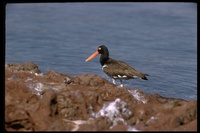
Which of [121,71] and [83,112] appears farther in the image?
[121,71]

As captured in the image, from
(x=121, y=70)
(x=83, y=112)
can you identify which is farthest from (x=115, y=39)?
(x=83, y=112)

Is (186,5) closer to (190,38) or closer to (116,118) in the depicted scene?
(190,38)

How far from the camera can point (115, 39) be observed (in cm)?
1931

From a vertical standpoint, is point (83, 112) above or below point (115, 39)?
below

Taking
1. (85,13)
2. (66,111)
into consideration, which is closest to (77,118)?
(66,111)

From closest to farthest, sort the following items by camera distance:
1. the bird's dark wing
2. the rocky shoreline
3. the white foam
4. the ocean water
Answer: the rocky shoreline, the white foam, the bird's dark wing, the ocean water

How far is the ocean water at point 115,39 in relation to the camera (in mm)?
15039

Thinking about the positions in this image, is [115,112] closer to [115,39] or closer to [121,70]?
[121,70]

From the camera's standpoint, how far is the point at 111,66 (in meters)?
12.2

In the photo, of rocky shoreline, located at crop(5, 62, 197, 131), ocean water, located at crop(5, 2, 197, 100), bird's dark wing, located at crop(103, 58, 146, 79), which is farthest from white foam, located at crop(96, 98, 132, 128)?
ocean water, located at crop(5, 2, 197, 100)

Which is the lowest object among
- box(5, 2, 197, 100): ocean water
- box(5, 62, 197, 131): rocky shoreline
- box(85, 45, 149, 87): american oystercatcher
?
box(5, 62, 197, 131): rocky shoreline

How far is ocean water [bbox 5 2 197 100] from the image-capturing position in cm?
1504

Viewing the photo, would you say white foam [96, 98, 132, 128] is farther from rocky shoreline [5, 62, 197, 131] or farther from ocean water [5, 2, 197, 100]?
ocean water [5, 2, 197, 100]

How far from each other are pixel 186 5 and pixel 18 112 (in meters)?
18.8
